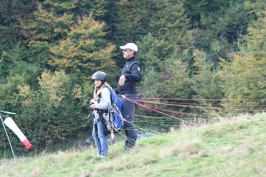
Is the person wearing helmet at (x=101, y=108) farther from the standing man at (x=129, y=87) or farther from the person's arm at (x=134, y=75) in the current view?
the person's arm at (x=134, y=75)

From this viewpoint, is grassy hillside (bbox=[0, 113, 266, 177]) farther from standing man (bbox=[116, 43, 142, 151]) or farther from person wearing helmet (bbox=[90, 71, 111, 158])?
standing man (bbox=[116, 43, 142, 151])

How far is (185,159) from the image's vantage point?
6840 mm

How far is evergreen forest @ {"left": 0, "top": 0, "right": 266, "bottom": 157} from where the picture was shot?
29203mm

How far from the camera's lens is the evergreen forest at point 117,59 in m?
29.2

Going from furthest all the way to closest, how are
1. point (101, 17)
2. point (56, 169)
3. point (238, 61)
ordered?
point (101, 17)
point (238, 61)
point (56, 169)

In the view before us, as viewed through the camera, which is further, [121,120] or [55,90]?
[55,90]

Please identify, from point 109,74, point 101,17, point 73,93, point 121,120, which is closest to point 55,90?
point 73,93

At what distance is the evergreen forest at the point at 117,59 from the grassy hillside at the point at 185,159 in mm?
16596

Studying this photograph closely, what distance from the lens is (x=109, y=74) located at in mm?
33125

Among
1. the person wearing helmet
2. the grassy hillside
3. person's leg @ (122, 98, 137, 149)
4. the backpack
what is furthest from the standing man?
the grassy hillside

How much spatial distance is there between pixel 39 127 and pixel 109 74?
264 inches

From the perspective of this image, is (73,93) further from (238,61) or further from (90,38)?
(238,61)

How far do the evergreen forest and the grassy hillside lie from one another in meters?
16.6

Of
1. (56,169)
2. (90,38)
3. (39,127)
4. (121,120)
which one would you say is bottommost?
(39,127)
